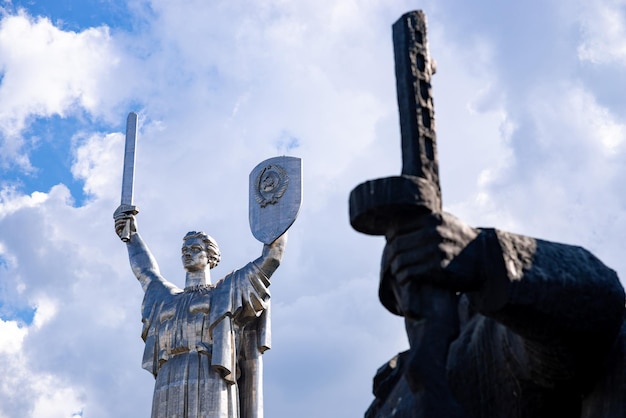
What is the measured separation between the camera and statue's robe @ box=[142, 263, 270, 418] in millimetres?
10945

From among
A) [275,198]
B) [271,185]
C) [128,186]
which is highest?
[128,186]

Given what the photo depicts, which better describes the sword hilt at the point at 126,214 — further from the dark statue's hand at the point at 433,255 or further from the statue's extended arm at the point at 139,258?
the dark statue's hand at the point at 433,255

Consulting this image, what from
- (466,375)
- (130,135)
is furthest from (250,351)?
(466,375)

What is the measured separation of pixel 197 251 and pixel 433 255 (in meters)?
9.57

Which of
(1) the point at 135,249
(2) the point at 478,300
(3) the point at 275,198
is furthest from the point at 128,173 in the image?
(2) the point at 478,300

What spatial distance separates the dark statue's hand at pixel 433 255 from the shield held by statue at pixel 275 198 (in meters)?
8.73

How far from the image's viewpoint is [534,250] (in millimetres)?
2527

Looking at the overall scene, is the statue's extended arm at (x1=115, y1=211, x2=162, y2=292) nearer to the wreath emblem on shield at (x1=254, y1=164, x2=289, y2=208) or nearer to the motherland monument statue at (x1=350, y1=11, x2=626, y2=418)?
the wreath emblem on shield at (x1=254, y1=164, x2=289, y2=208)

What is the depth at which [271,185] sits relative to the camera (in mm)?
11484

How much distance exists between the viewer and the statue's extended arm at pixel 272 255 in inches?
445

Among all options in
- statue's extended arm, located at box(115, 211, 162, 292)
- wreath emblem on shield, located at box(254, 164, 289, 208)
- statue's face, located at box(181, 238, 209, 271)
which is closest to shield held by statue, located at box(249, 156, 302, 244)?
wreath emblem on shield, located at box(254, 164, 289, 208)

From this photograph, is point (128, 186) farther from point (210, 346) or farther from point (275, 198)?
point (210, 346)

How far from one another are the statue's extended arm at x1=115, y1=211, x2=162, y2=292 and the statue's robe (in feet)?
1.68

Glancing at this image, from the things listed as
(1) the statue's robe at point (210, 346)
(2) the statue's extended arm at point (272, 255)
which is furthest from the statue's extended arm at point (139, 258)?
(2) the statue's extended arm at point (272, 255)
